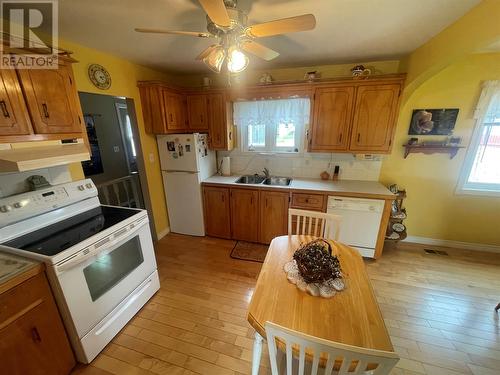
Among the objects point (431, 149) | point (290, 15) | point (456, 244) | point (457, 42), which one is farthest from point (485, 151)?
point (290, 15)

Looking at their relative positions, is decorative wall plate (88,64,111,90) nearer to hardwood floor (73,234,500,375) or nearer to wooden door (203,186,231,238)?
wooden door (203,186,231,238)

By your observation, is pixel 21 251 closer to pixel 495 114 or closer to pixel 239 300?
pixel 239 300

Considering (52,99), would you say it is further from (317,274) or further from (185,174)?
(317,274)

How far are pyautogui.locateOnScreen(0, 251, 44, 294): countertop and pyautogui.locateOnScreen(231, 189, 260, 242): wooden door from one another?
1.97 metres

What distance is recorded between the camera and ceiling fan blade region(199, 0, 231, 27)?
3.04 feet

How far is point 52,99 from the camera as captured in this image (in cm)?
153

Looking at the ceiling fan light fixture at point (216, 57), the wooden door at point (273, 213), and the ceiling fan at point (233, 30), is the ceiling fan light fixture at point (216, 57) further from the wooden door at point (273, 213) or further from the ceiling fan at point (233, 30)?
the wooden door at point (273, 213)

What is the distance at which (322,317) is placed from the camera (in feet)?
3.28

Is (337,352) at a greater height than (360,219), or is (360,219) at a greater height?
(337,352)

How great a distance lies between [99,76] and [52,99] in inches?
30.4

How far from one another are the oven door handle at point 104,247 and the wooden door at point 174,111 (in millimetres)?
1480

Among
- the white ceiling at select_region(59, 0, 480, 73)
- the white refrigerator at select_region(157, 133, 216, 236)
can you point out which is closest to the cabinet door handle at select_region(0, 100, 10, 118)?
the white ceiling at select_region(59, 0, 480, 73)

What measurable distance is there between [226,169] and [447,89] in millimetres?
2976

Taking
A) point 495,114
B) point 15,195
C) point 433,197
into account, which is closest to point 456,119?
point 495,114
